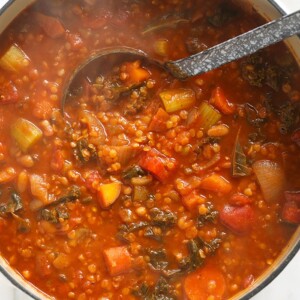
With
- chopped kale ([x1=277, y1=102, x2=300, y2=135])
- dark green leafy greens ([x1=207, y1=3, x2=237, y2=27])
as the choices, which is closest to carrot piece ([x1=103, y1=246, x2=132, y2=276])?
chopped kale ([x1=277, y1=102, x2=300, y2=135])

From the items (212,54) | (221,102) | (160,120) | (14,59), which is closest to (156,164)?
(160,120)

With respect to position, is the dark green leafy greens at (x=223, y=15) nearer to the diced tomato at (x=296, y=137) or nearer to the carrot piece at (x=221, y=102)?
the carrot piece at (x=221, y=102)

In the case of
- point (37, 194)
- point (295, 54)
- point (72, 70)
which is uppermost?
point (295, 54)

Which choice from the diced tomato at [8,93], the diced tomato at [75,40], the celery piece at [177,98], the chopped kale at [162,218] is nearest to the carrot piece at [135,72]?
the celery piece at [177,98]

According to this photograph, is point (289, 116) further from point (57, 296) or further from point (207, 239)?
point (57, 296)

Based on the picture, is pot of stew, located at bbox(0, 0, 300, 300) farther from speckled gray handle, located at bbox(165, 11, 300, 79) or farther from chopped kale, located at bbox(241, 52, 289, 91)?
speckled gray handle, located at bbox(165, 11, 300, 79)

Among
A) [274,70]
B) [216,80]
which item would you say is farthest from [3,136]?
[274,70]
